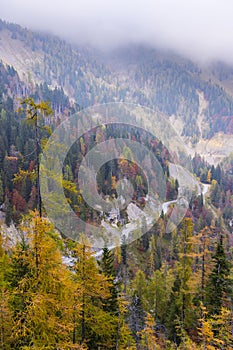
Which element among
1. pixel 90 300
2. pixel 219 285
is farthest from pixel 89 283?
pixel 219 285

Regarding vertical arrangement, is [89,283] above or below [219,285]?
above

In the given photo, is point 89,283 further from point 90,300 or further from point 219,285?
point 219,285

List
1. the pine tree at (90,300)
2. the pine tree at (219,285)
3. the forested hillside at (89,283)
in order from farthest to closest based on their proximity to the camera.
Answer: the pine tree at (219,285)
the pine tree at (90,300)
the forested hillside at (89,283)

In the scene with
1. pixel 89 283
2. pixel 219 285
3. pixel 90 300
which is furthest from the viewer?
pixel 219 285

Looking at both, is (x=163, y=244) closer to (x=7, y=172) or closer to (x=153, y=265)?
(x=153, y=265)

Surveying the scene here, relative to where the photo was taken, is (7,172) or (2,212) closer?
(2,212)

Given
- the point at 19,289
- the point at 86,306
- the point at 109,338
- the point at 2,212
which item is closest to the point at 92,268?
the point at 86,306

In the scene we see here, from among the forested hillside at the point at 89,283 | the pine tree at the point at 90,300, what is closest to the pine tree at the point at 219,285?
the forested hillside at the point at 89,283

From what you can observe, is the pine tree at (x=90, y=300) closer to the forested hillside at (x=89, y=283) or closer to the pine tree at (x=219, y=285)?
the forested hillside at (x=89, y=283)

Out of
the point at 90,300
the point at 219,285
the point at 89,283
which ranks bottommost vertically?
the point at 90,300

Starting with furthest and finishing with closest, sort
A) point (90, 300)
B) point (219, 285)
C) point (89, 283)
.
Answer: point (219, 285), point (90, 300), point (89, 283)

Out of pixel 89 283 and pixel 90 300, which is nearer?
pixel 89 283
